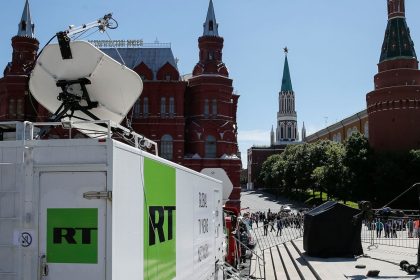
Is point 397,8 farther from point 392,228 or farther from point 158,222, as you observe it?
point 158,222

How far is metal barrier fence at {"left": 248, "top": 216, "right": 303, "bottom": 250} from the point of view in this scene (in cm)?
3027

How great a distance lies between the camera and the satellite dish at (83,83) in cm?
763

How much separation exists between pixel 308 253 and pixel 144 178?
54.7 feet

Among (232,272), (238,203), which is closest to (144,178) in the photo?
(232,272)

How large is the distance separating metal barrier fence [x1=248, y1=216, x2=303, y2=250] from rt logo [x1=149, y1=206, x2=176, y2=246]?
21304 millimetres

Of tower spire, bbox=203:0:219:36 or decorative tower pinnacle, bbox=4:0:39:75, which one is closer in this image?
decorative tower pinnacle, bbox=4:0:39:75

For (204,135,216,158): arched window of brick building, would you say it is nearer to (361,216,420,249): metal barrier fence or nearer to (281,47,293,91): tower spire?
(361,216,420,249): metal barrier fence

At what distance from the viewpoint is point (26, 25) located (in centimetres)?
5462

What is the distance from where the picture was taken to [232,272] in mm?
11695

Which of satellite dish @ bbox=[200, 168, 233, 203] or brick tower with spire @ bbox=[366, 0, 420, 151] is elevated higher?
brick tower with spire @ bbox=[366, 0, 420, 151]

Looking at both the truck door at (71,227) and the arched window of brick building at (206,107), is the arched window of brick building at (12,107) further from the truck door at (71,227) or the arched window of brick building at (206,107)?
the truck door at (71,227)

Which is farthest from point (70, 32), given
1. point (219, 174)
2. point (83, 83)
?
point (219, 174)

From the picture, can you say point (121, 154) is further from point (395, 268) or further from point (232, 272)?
point (395, 268)

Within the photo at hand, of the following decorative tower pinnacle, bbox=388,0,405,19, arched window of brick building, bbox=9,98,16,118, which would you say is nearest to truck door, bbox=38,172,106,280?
arched window of brick building, bbox=9,98,16,118
